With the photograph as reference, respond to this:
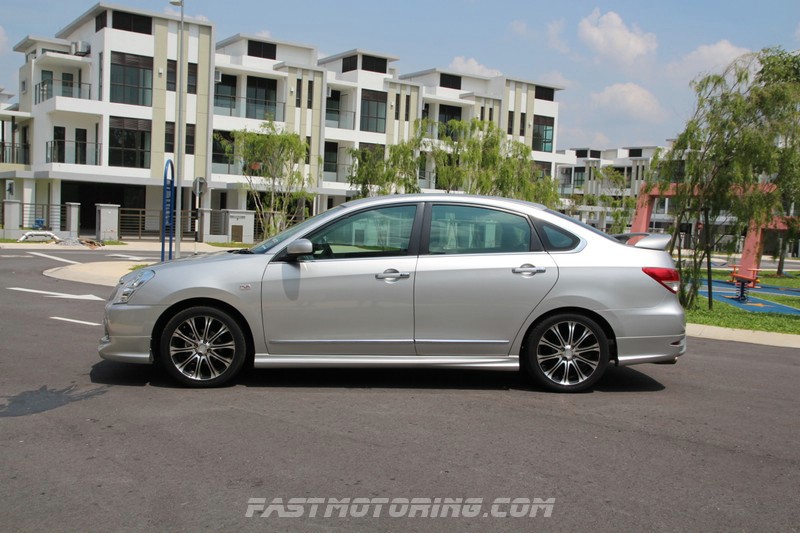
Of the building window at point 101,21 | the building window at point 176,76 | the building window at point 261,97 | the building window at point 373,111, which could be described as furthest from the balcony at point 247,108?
the building window at point 101,21

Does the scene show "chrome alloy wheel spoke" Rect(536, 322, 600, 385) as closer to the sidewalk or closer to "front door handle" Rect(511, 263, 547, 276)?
"front door handle" Rect(511, 263, 547, 276)

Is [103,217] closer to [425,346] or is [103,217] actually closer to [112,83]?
[112,83]

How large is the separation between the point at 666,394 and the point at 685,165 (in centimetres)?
879

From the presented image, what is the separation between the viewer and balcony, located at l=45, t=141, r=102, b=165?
39562mm

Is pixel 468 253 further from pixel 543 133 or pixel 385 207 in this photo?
pixel 543 133

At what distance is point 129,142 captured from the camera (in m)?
40.4

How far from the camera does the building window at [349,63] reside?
50875 millimetres

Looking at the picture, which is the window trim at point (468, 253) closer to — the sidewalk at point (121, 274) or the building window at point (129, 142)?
the sidewalk at point (121, 274)

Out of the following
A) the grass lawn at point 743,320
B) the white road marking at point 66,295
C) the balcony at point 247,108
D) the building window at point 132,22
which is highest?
the building window at point 132,22

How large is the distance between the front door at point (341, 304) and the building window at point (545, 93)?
5632 centimetres

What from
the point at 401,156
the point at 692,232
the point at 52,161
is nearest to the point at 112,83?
the point at 52,161

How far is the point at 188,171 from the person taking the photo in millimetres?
42062

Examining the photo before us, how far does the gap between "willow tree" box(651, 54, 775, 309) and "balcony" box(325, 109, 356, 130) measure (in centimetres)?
3622

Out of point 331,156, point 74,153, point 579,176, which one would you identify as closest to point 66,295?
point 74,153
